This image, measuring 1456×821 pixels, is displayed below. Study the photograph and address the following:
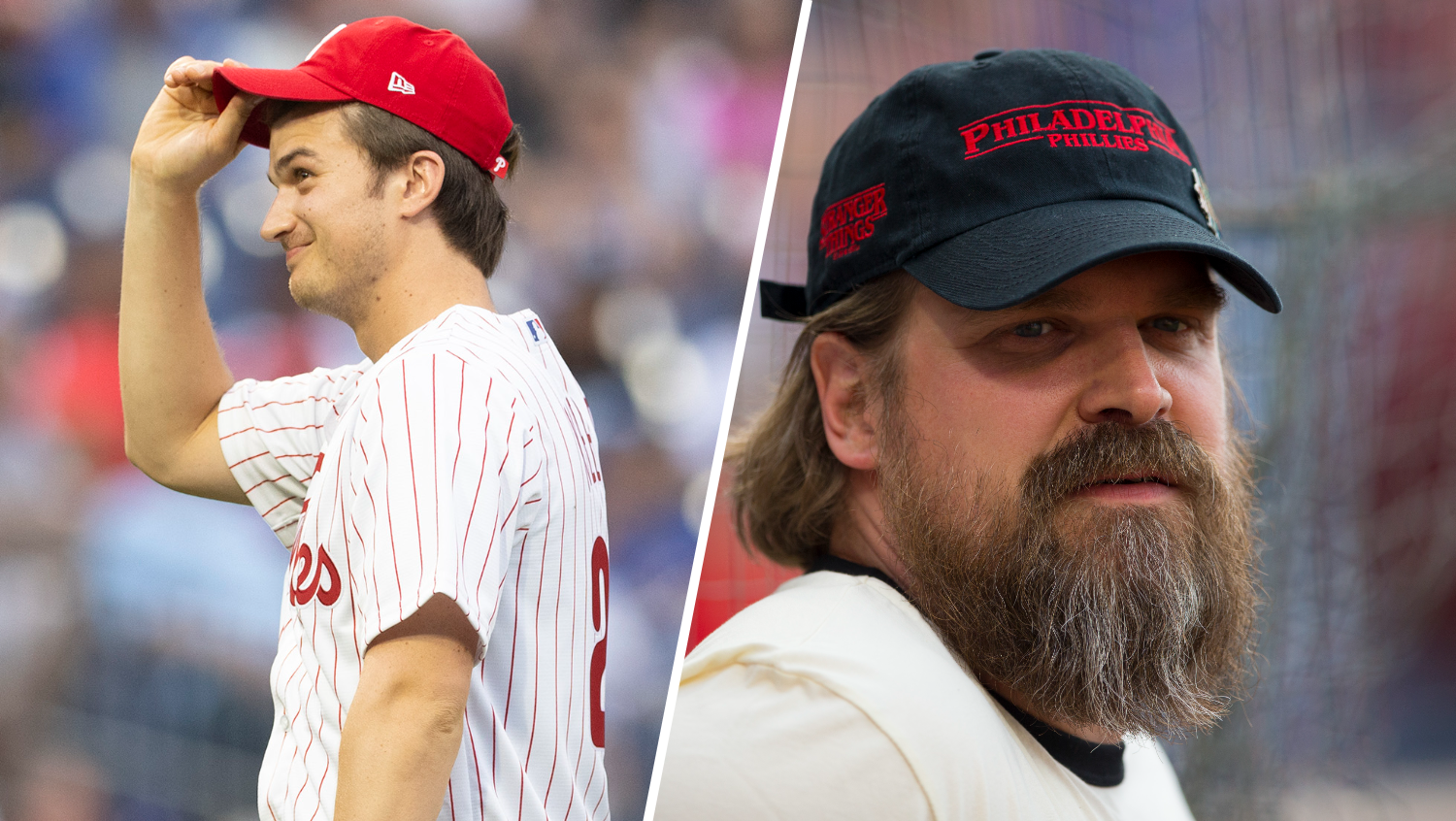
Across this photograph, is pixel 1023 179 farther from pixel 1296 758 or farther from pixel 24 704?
pixel 24 704

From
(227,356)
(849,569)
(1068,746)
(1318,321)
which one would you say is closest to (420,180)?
(849,569)

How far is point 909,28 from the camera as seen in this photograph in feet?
5.01

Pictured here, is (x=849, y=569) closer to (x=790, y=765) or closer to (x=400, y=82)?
(x=790, y=765)

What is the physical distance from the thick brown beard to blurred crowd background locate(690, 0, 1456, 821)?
0.67 metres

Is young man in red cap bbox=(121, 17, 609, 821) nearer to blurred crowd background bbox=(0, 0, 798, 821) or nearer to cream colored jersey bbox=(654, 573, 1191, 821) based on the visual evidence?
cream colored jersey bbox=(654, 573, 1191, 821)

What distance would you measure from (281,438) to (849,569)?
580 millimetres

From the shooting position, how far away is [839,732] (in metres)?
0.65

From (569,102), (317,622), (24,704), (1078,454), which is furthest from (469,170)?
(24,704)

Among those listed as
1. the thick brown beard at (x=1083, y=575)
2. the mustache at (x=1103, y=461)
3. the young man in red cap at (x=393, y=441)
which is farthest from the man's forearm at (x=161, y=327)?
the mustache at (x=1103, y=461)

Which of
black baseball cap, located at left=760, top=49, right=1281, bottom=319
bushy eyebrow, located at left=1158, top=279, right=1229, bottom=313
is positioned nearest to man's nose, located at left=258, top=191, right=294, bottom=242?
black baseball cap, located at left=760, top=49, right=1281, bottom=319

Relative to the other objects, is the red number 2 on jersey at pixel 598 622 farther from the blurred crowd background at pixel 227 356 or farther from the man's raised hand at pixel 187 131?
the blurred crowd background at pixel 227 356

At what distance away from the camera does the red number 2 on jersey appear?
898mm

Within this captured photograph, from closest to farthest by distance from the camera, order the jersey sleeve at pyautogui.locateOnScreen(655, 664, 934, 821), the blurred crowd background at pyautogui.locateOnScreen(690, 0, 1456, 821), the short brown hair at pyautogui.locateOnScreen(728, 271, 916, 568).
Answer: the jersey sleeve at pyautogui.locateOnScreen(655, 664, 934, 821) < the short brown hair at pyautogui.locateOnScreen(728, 271, 916, 568) < the blurred crowd background at pyautogui.locateOnScreen(690, 0, 1456, 821)

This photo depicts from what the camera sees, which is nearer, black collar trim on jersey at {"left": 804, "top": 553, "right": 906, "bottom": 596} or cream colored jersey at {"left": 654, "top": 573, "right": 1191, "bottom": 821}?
cream colored jersey at {"left": 654, "top": 573, "right": 1191, "bottom": 821}
